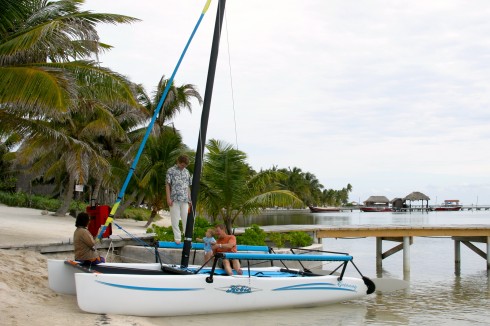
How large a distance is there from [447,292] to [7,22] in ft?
50.9

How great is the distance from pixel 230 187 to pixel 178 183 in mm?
6352

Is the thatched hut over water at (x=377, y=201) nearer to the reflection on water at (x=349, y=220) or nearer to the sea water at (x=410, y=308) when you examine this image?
the reflection on water at (x=349, y=220)

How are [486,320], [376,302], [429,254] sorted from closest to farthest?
[486,320]
[376,302]
[429,254]

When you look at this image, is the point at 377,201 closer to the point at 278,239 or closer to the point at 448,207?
the point at 448,207

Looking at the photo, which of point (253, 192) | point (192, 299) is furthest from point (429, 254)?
point (192, 299)

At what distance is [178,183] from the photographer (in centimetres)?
1402

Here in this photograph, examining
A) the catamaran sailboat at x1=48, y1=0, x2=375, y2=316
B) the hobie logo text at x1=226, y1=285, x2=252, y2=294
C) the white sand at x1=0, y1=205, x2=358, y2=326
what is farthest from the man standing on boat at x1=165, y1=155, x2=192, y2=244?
the white sand at x1=0, y1=205, x2=358, y2=326

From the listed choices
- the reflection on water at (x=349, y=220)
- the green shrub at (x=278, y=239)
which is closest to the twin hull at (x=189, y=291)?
the green shrub at (x=278, y=239)

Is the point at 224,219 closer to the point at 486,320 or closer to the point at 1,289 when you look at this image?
the point at 486,320

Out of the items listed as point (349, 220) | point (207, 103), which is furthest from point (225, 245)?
point (349, 220)

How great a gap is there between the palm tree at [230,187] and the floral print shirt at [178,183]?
6.11m

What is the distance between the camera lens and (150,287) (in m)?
10.8

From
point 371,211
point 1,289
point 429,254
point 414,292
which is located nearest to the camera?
point 1,289

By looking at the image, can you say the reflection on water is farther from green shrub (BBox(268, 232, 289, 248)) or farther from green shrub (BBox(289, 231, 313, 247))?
green shrub (BBox(268, 232, 289, 248))
